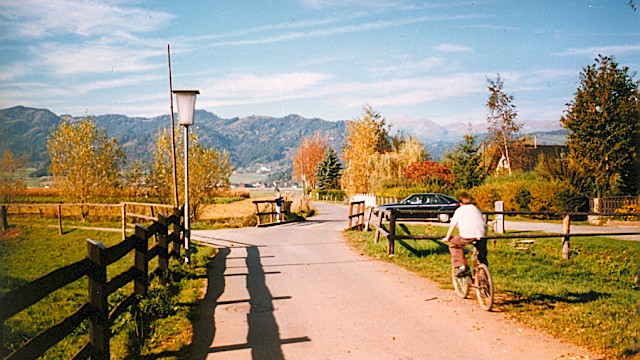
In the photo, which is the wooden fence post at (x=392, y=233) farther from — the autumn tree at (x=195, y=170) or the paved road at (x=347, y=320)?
the autumn tree at (x=195, y=170)

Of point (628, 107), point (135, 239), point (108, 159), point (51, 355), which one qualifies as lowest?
point (51, 355)

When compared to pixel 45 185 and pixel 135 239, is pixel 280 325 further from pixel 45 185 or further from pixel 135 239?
pixel 45 185

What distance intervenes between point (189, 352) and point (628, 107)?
33793 mm

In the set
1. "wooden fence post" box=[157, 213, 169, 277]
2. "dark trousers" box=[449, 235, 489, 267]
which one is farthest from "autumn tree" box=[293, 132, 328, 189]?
"dark trousers" box=[449, 235, 489, 267]

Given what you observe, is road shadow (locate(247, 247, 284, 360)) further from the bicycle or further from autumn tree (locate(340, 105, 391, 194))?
autumn tree (locate(340, 105, 391, 194))

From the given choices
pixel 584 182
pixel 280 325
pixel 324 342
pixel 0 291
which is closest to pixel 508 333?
pixel 324 342

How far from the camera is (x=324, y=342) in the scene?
21.3ft

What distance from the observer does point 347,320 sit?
7.58 metres

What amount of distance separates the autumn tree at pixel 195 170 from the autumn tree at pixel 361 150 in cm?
2402

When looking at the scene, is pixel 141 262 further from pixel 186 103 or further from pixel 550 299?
pixel 550 299

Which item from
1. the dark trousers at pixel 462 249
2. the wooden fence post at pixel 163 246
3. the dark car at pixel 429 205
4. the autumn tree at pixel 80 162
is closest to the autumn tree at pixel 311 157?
the autumn tree at pixel 80 162

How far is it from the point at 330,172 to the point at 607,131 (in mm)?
52479

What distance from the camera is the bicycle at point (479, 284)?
8.11 meters

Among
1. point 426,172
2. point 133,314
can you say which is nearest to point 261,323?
point 133,314
